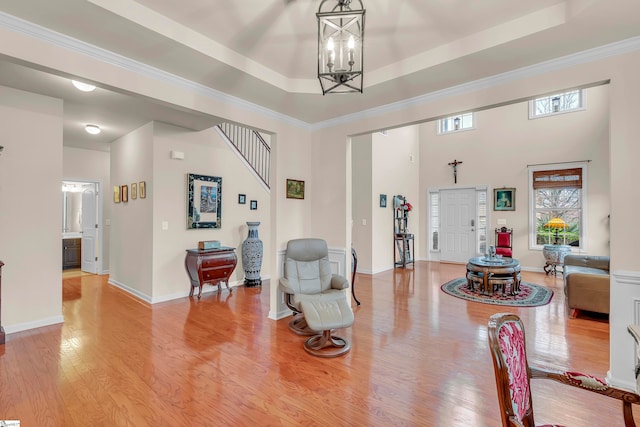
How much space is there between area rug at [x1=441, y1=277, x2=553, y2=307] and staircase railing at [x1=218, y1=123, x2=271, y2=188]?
13.1 ft

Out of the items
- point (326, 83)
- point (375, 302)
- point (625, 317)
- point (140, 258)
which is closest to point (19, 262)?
point (140, 258)

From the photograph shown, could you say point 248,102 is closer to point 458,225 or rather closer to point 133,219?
point 133,219

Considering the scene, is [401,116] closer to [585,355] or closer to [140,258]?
[585,355]

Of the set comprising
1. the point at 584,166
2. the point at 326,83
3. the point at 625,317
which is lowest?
the point at 625,317

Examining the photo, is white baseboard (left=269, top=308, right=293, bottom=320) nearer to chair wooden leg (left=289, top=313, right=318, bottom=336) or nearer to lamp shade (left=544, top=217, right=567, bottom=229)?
chair wooden leg (left=289, top=313, right=318, bottom=336)

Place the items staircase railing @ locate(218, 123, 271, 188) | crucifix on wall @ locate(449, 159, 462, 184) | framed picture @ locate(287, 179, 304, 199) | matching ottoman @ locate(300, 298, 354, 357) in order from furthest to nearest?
crucifix on wall @ locate(449, 159, 462, 184)
staircase railing @ locate(218, 123, 271, 188)
framed picture @ locate(287, 179, 304, 199)
matching ottoman @ locate(300, 298, 354, 357)

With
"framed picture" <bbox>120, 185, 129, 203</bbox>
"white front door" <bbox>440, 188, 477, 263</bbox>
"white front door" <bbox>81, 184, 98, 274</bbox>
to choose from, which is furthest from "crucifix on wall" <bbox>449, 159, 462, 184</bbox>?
"white front door" <bbox>81, 184, 98, 274</bbox>

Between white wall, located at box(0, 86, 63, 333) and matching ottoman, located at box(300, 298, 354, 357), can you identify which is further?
white wall, located at box(0, 86, 63, 333)

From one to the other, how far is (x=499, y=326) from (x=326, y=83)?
9.12 ft

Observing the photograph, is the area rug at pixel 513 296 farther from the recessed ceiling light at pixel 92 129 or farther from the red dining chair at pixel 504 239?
the recessed ceiling light at pixel 92 129

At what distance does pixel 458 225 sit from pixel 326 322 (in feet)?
20.9

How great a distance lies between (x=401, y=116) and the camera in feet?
11.4

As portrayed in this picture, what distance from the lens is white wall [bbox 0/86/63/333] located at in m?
3.35

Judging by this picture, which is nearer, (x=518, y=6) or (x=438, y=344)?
(x=518, y=6)
